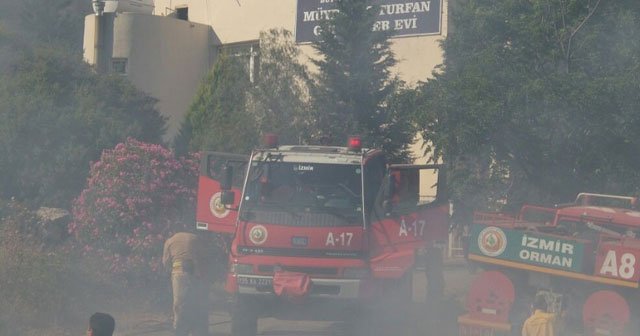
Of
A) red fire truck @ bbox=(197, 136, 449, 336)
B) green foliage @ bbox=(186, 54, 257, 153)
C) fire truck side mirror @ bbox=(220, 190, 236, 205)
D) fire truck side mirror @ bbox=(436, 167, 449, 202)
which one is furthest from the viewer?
green foliage @ bbox=(186, 54, 257, 153)

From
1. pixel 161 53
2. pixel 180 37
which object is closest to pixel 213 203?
pixel 161 53

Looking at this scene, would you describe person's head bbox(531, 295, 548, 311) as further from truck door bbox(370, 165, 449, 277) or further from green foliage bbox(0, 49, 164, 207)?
green foliage bbox(0, 49, 164, 207)

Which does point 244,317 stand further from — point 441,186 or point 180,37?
point 180,37

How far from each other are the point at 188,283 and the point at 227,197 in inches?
55.3

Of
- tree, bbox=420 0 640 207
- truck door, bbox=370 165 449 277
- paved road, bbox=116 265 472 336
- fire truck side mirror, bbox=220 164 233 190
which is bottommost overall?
paved road, bbox=116 265 472 336

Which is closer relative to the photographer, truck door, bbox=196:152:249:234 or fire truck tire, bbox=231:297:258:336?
fire truck tire, bbox=231:297:258:336

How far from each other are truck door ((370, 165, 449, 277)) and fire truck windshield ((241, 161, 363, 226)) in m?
0.42

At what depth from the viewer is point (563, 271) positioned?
10.2 meters


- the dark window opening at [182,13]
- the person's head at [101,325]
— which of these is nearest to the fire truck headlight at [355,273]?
the person's head at [101,325]

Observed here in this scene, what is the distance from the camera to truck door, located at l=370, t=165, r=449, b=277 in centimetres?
1098

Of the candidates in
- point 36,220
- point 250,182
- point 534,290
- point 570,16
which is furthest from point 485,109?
point 36,220

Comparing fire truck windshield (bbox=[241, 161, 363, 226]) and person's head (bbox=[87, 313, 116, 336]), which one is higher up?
fire truck windshield (bbox=[241, 161, 363, 226])

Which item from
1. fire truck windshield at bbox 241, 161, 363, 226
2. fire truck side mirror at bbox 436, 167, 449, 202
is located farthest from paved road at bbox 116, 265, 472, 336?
fire truck side mirror at bbox 436, 167, 449, 202

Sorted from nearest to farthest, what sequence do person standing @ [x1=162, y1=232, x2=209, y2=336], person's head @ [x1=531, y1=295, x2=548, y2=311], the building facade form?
1. person's head @ [x1=531, y1=295, x2=548, y2=311]
2. person standing @ [x1=162, y1=232, x2=209, y2=336]
3. the building facade
